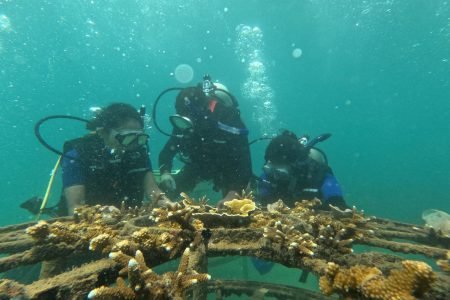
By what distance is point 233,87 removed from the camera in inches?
2943

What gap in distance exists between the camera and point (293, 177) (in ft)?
22.1

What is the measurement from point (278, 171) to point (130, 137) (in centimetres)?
347

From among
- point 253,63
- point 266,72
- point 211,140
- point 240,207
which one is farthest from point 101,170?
point 266,72

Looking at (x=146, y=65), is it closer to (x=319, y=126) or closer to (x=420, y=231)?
(x=319, y=126)

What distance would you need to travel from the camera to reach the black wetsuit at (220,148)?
737 centimetres

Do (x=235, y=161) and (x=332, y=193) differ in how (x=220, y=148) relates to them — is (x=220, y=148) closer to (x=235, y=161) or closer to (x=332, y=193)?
(x=235, y=161)

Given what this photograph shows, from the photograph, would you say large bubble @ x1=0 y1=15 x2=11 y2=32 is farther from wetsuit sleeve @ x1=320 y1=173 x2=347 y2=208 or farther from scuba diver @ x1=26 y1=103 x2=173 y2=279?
wetsuit sleeve @ x1=320 y1=173 x2=347 y2=208

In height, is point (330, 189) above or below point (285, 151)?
below

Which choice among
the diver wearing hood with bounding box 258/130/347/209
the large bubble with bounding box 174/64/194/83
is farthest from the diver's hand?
the large bubble with bounding box 174/64/194/83

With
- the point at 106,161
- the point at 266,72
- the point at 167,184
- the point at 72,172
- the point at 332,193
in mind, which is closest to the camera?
the point at 72,172

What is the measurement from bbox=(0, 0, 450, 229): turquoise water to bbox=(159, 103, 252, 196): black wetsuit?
3068 centimetres

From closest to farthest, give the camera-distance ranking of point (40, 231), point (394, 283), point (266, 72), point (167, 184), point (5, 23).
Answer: point (394, 283)
point (40, 231)
point (167, 184)
point (5, 23)
point (266, 72)

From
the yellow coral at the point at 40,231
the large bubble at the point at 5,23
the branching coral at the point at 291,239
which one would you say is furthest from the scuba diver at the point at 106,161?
the large bubble at the point at 5,23

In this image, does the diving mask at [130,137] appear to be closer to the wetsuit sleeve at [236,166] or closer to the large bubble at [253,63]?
the wetsuit sleeve at [236,166]
